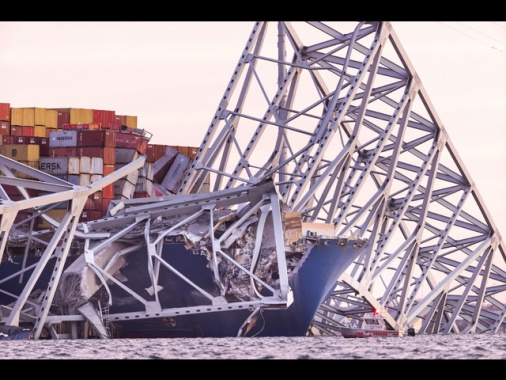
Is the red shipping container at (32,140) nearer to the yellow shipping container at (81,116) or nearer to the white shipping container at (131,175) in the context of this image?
the white shipping container at (131,175)

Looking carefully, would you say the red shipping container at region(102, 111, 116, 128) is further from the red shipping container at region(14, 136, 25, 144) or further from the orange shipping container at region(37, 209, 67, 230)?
the orange shipping container at region(37, 209, 67, 230)

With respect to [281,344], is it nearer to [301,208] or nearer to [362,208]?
[301,208]

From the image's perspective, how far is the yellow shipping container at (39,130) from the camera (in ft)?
274

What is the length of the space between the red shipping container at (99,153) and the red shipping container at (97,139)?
20cm

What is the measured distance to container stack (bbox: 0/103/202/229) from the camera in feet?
237

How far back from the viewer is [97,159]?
73.5 metres

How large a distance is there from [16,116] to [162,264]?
22711mm

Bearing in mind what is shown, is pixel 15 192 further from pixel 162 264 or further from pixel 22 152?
pixel 162 264

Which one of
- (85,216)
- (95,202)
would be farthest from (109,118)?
(95,202)

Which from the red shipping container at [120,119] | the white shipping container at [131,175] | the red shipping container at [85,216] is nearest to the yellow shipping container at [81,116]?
the red shipping container at [120,119]

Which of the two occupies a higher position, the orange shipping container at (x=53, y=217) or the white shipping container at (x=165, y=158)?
the white shipping container at (x=165, y=158)

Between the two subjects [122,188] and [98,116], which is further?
[98,116]

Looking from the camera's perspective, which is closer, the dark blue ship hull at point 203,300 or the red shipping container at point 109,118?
the dark blue ship hull at point 203,300
